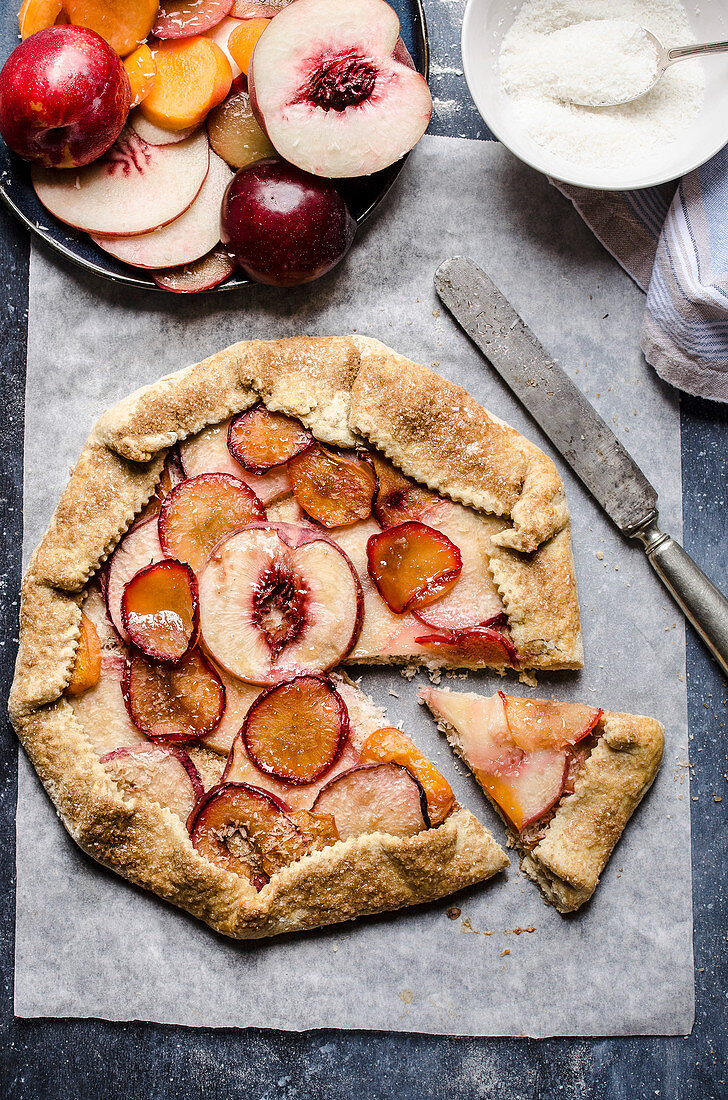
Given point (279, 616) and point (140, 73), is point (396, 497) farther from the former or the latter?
point (140, 73)

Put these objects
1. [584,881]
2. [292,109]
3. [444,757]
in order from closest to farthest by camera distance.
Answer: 1. [292,109]
2. [584,881]
3. [444,757]

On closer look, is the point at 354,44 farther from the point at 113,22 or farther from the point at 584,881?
the point at 584,881

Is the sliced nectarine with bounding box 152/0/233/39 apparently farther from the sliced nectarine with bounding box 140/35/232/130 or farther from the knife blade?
the knife blade

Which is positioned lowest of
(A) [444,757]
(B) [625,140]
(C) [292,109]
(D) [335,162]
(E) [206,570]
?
(A) [444,757]

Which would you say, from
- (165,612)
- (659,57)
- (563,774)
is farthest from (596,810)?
(659,57)

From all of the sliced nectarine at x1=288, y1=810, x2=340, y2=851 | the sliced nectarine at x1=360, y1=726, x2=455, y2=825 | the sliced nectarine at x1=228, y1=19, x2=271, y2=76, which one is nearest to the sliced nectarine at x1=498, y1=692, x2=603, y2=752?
the sliced nectarine at x1=360, y1=726, x2=455, y2=825

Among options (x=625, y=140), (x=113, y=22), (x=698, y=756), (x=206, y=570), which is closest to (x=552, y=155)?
(x=625, y=140)

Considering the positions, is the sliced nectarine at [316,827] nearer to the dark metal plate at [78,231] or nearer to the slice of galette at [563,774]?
the slice of galette at [563,774]
